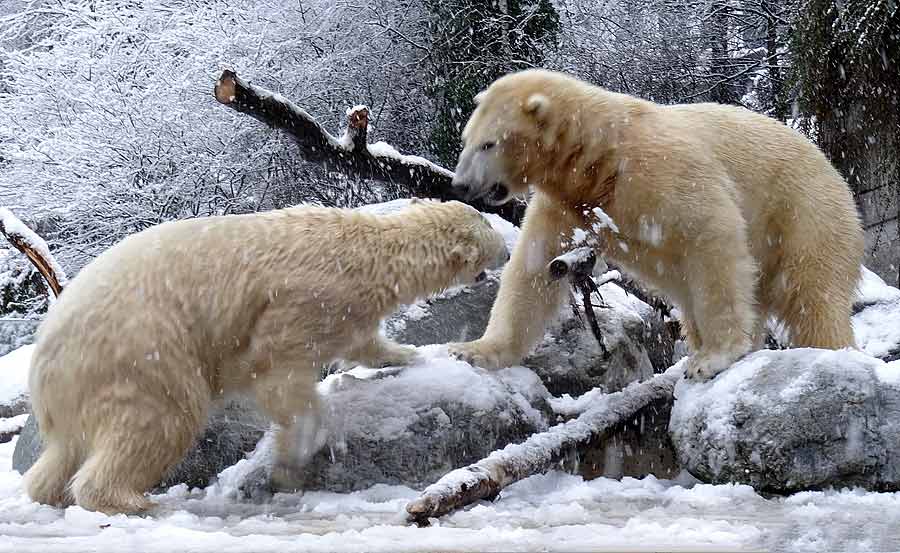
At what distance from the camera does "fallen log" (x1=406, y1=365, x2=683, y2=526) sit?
8.61 ft

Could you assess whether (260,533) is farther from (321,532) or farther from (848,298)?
(848,298)

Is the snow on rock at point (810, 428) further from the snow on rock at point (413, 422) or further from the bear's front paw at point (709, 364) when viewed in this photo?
the snow on rock at point (413, 422)

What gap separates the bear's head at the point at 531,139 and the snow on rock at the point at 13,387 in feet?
12.5

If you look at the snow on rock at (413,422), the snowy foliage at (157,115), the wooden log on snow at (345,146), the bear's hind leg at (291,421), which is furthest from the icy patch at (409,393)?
the snowy foliage at (157,115)

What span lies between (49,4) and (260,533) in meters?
11.8

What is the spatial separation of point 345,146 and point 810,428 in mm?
2884

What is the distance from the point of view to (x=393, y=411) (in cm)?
346

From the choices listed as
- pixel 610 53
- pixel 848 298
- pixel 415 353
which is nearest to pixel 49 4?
pixel 610 53

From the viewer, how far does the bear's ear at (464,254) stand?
3.69 metres

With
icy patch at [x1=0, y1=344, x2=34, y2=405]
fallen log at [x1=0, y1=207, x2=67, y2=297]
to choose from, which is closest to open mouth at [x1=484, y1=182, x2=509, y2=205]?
fallen log at [x1=0, y1=207, x2=67, y2=297]

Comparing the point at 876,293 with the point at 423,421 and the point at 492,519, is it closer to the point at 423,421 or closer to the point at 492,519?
the point at 423,421

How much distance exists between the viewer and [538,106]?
11.9 feet

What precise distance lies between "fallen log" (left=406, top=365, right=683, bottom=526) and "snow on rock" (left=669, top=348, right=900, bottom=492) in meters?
0.44

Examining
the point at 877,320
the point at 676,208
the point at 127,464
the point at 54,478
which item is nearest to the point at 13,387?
the point at 54,478
